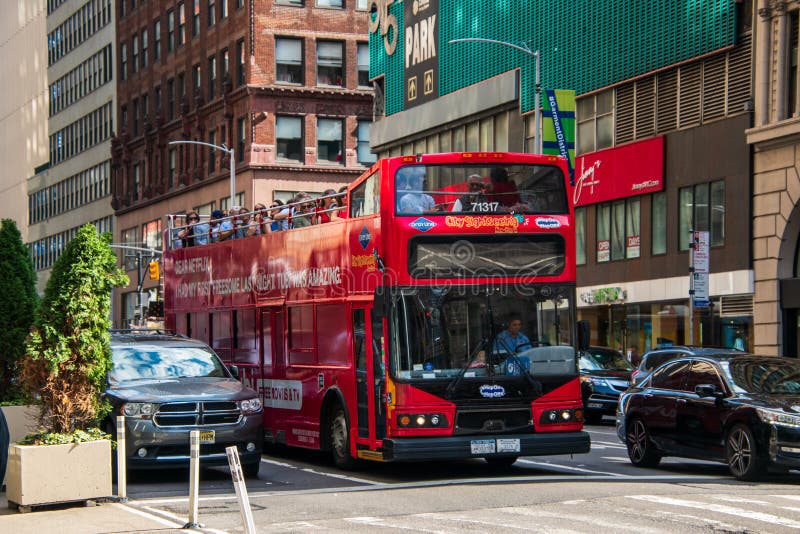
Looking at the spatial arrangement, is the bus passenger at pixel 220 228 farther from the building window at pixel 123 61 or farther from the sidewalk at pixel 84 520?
the building window at pixel 123 61

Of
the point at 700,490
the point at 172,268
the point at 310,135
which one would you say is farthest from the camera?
the point at 310,135

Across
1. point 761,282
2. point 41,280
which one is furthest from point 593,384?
point 41,280

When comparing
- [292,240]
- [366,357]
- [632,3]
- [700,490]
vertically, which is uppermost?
[632,3]

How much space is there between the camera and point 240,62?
6912 cm

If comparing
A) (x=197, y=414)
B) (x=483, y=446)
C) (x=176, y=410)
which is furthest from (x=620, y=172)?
(x=176, y=410)

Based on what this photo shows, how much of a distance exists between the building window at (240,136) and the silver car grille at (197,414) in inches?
2030

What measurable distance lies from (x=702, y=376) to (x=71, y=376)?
27.1 feet

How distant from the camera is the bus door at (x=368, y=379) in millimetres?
17219

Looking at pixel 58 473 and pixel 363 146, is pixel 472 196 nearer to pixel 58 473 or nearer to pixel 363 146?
pixel 58 473

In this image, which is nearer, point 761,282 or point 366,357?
point 366,357

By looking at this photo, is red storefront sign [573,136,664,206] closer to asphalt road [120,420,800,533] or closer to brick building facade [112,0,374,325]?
asphalt road [120,420,800,533]

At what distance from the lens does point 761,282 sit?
37344mm

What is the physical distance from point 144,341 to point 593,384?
46.5 feet

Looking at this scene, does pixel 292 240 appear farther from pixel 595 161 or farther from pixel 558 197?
pixel 595 161
